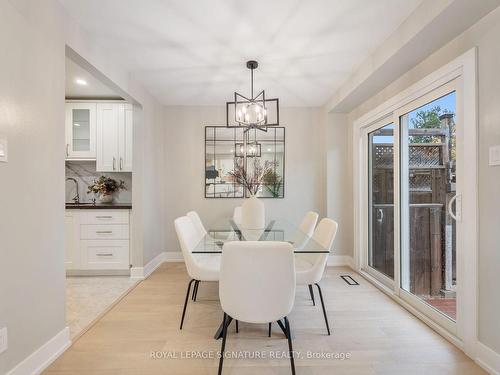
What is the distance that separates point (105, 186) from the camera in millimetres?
3814

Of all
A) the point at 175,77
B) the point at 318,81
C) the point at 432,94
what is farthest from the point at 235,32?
the point at 432,94

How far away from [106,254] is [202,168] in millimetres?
1837

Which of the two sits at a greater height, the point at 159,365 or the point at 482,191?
the point at 482,191

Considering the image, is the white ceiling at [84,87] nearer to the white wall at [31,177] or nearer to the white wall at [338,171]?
the white wall at [31,177]

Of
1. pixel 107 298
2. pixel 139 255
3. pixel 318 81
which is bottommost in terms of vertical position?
pixel 107 298

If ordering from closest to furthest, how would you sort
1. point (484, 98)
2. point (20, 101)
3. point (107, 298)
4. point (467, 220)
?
point (20, 101)
point (484, 98)
point (467, 220)
point (107, 298)

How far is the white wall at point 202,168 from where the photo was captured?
4.21m

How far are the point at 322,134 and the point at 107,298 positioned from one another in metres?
3.71

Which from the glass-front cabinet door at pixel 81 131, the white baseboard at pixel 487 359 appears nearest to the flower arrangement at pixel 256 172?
the glass-front cabinet door at pixel 81 131

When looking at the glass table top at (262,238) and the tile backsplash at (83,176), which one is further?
the tile backsplash at (83,176)

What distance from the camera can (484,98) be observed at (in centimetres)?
170

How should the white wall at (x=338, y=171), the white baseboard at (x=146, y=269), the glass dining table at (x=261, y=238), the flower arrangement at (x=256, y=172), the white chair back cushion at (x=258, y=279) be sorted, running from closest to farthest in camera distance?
the white chair back cushion at (x=258, y=279) → the glass dining table at (x=261, y=238) → the white baseboard at (x=146, y=269) → the white wall at (x=338, y=171) → the flower arrangement at (x=256, y=172)

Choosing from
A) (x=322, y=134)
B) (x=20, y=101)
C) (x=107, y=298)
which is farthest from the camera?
(x=322, y=134)

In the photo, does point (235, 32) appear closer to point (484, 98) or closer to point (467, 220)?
point (484, 98)
